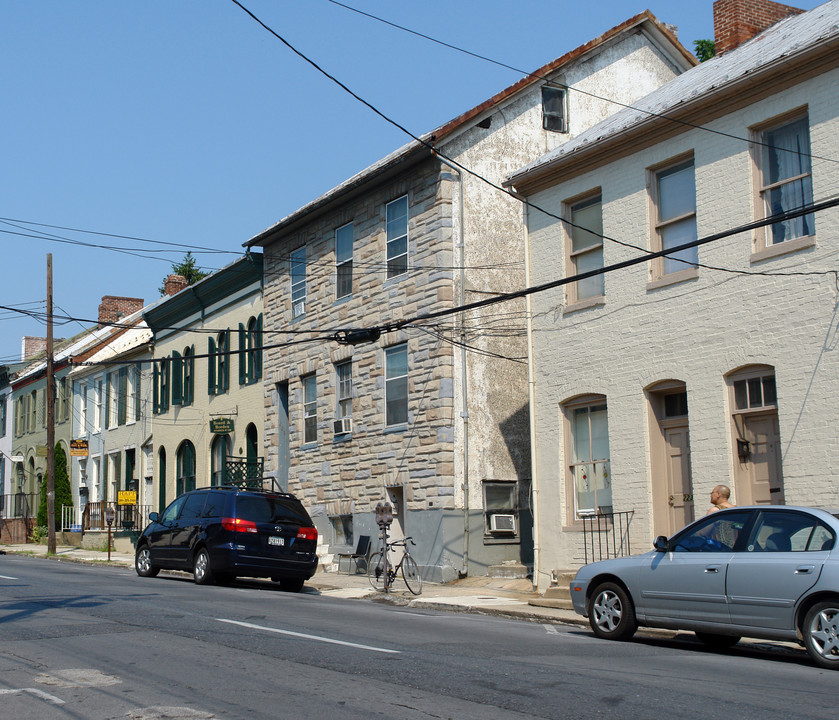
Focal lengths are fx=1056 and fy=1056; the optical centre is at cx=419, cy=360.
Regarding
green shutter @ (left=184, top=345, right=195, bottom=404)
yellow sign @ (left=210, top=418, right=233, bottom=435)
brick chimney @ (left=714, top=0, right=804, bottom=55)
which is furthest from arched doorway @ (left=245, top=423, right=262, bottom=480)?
brick chimney @ (left=714, top=0, right=804, bottom=55)

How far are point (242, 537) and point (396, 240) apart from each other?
26.0 feet

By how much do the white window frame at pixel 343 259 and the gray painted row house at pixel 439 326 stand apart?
46mm

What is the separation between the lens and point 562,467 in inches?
703

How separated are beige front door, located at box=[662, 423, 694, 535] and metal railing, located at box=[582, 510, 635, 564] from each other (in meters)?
0.64

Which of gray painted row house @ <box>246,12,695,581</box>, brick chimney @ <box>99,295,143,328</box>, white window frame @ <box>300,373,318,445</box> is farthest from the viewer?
brick chimney @ <box>99,295,143,328</box>

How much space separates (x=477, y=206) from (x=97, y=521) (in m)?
22.5

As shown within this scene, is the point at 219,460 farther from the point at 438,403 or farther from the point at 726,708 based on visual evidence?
the point at 726,708

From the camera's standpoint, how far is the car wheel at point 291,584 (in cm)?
1930

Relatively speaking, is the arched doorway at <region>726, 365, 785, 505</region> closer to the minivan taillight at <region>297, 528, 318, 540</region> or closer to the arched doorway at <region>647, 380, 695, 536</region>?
the arched doorway at <region>647, 380, 695, 536</region>

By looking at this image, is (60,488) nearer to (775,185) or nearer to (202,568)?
(202,568)

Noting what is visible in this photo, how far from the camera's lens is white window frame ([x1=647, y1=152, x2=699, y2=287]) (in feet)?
51.7

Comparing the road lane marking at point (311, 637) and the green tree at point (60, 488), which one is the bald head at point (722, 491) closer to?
the road lane marking at point (311, 637)

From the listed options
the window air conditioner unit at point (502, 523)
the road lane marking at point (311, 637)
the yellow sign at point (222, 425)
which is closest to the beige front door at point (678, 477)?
the window air conditioner unit at point (502, 523)

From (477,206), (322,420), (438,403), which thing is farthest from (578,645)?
(322,420)
